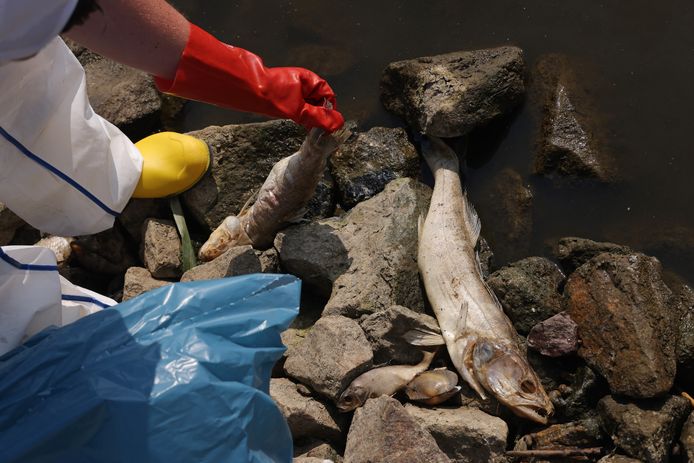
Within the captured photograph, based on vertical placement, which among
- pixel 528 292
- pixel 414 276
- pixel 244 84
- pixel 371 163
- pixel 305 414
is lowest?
pixel 305 414

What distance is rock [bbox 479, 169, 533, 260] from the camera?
215 inches

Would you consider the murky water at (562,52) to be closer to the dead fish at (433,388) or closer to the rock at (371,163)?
the rock at (371,163)

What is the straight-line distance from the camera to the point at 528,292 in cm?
501

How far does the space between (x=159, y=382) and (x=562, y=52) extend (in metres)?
4.08

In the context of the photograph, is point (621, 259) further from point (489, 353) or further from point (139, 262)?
point (139, 262)

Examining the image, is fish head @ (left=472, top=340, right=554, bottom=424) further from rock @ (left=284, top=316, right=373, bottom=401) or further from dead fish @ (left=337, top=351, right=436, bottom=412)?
rock @ (left=284, top=316, right=373, bottom=401)

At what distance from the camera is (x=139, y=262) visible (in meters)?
5.65

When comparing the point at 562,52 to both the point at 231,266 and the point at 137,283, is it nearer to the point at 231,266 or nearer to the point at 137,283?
the point at 231,266

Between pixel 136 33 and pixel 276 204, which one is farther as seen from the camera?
pixel 276 204

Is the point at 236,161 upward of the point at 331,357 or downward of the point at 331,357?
upward

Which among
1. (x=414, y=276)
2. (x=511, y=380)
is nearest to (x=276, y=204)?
(x=414, y=276)

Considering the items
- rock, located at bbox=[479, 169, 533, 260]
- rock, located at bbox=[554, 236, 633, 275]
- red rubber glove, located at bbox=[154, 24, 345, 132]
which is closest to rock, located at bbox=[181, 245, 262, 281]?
red rubber glove, located at bbox=[154, 24, 345, 132]

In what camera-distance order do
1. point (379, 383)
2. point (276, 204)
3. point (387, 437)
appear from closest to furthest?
point (387, 437), point (379, 383), point (276, 204)

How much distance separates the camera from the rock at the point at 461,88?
5395 millimetres
